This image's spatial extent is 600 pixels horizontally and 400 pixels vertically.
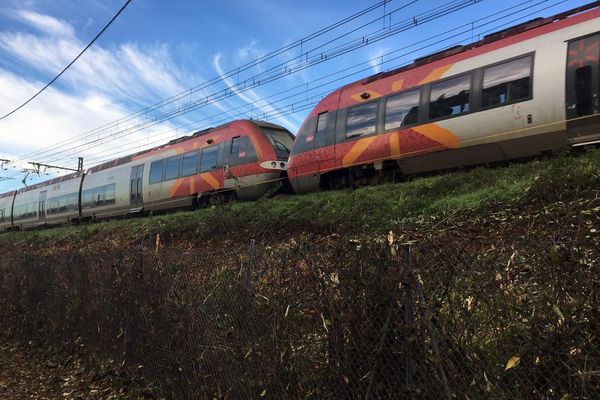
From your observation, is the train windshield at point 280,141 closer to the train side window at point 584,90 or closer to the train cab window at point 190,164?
the train cab window at point 190,164

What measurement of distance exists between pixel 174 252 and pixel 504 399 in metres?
4.11

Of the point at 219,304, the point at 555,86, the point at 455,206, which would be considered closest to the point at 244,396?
the point at 219,304

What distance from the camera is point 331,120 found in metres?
12.4

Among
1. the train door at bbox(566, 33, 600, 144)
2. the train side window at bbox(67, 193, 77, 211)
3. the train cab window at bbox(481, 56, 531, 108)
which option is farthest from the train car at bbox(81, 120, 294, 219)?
the train door at bbox(566, 33, 600, 144)

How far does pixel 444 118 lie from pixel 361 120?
7.17 feet

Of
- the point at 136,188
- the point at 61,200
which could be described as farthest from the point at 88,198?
the point at 136,188

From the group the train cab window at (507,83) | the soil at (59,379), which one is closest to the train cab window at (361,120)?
the train cab window at (507,83)

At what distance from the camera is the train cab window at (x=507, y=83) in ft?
29.2

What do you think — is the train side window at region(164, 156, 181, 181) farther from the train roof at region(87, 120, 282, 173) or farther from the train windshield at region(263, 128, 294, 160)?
the train windshield at region(263, 128, 294, 160)

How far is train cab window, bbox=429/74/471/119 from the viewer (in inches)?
385

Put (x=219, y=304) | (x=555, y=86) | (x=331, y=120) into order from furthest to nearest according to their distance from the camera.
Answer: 1. (x=331, y=120)
2. (x=555, y=86)
3. (x=219, y=304)

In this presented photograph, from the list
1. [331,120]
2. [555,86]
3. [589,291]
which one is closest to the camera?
[589,291]

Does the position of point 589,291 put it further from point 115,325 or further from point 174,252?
point 115,325

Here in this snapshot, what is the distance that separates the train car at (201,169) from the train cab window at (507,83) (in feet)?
24.6
